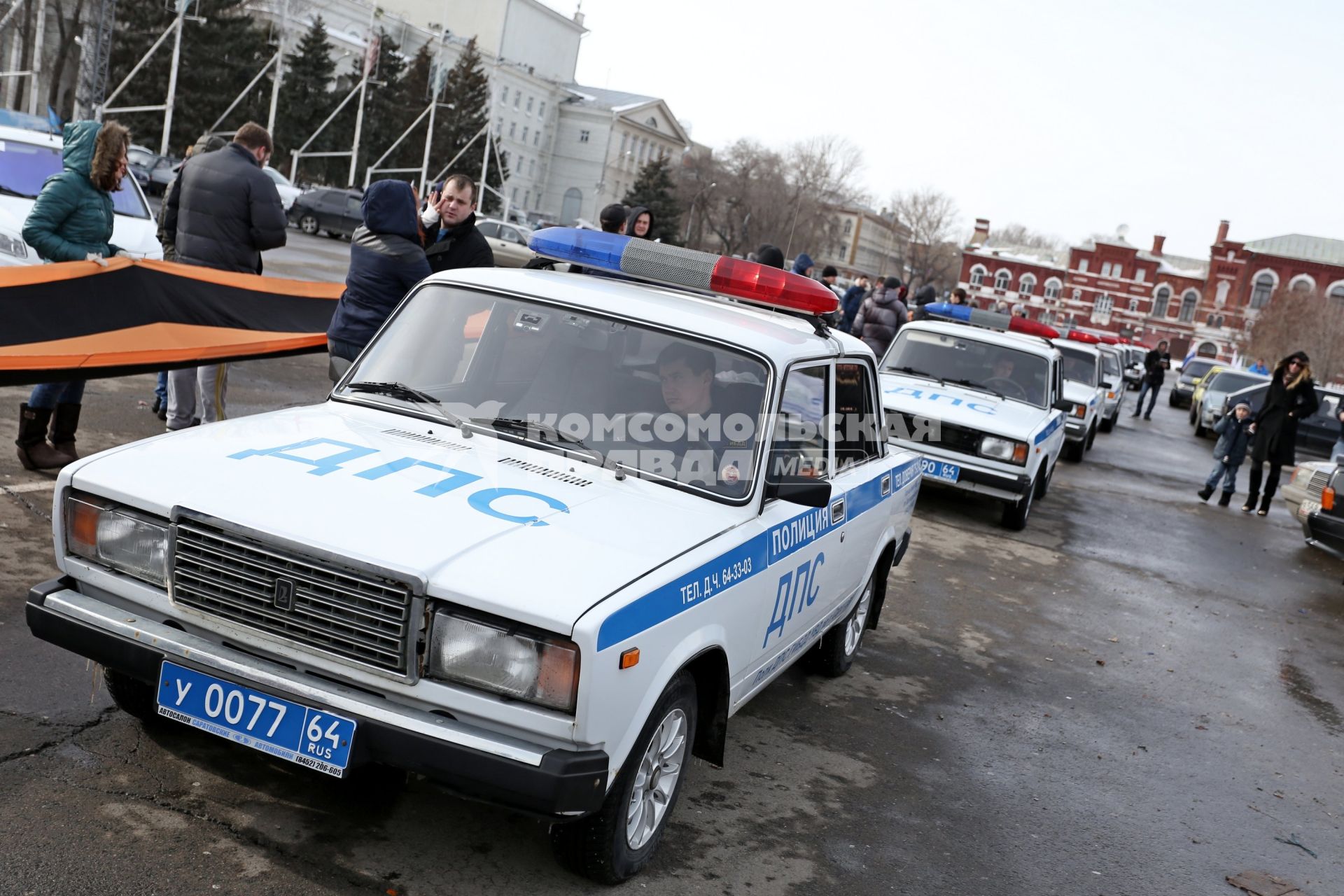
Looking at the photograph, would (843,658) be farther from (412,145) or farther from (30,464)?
(412,145)

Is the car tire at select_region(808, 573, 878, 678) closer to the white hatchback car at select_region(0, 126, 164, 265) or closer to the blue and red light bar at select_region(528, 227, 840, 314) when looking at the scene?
the blue and red light bar at select_region(528, 227, 840, 314)

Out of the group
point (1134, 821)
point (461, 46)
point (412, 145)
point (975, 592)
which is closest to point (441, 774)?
point (1134, 821)

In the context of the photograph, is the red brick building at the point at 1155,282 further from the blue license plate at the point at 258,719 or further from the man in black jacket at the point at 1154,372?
the blue license plate at the point at 258,719

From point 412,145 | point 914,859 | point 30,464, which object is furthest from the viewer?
point 412,145

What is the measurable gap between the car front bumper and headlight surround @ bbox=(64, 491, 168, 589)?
0.22 metres

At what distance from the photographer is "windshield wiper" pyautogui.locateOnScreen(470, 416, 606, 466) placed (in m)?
4.40

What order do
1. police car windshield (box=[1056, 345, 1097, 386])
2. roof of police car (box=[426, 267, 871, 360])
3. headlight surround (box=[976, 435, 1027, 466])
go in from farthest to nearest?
police car windshield (box=[1056, 345, 1097, 386]) < headlight surround (box=[976, 435, 1027, 466]) < roof of police car (box=[426, 267, 871, 360])

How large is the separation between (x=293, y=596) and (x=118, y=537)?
2.41 feet

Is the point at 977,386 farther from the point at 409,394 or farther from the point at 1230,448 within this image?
the point at 409,394

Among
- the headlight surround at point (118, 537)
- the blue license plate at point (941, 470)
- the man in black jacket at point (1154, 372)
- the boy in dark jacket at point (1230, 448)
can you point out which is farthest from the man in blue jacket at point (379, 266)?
the man in black jacket at point (1154, 372)

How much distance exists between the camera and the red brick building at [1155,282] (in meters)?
114

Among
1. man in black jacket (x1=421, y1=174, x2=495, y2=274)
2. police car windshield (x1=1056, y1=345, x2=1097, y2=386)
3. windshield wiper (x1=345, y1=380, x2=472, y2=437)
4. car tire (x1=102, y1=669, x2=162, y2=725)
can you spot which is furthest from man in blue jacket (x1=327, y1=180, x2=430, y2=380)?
police car windshield (x1=1056, y1=345, x2=1097, y2=386)

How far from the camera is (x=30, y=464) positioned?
275 inches

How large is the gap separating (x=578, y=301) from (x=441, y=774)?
220 cm
